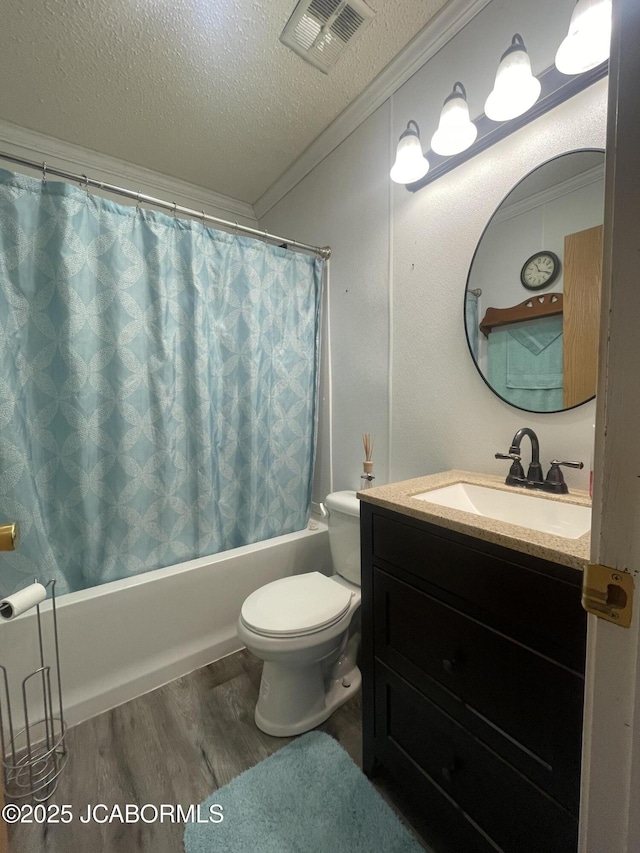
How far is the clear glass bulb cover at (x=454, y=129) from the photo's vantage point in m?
1.14

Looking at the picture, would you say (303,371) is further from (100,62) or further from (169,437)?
(100,62)

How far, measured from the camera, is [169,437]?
1.54 m

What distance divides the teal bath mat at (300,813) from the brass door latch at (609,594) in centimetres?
99

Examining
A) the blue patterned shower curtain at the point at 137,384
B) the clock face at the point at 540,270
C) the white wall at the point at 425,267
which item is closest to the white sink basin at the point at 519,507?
the white wall at the point at 425,267

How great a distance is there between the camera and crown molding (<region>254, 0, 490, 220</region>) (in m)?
1.20

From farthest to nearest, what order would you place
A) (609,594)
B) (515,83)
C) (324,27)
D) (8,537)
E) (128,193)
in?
(128,193) → (324,27) → (515,83) → (8,537) → (609,594)

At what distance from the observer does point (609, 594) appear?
391 mm

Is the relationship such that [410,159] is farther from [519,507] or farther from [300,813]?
[300,813]

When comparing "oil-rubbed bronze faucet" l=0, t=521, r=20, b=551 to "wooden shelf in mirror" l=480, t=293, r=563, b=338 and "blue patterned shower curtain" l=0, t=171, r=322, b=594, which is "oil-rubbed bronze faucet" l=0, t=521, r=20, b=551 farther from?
"wooden shelf in mirror" l=480, t=293, r=563, b=338

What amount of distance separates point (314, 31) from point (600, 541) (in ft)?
5.90

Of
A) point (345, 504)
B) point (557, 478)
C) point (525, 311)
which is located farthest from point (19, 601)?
point (525, 311)

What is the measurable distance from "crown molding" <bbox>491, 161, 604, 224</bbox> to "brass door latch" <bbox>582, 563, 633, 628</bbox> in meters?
1.11

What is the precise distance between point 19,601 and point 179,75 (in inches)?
77.2

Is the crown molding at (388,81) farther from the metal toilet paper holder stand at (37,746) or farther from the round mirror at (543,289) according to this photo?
the metal toilet paper holder stand at (37,746)
